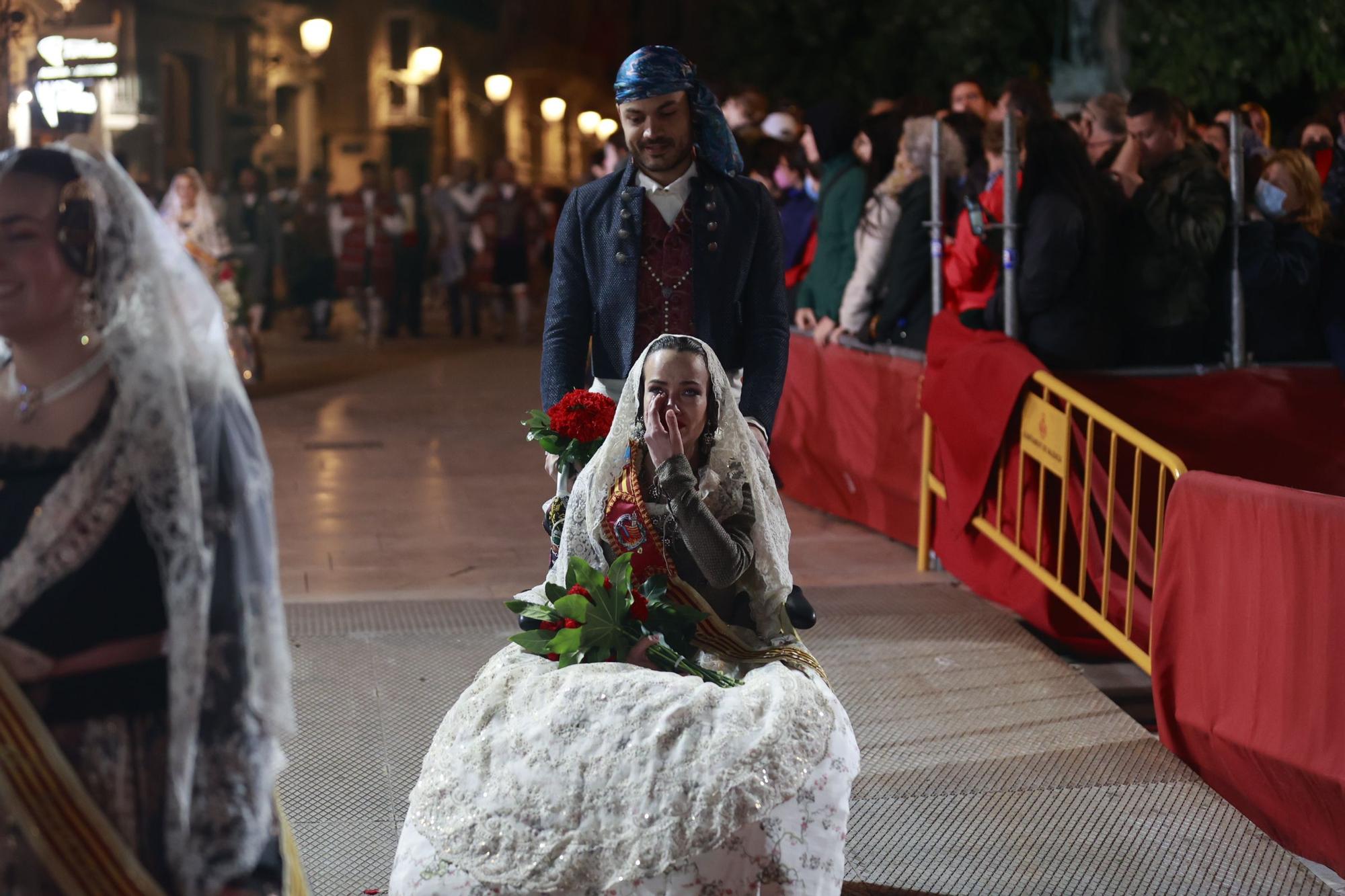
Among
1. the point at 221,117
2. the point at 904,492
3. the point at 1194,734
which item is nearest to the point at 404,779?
the point at 1194,734

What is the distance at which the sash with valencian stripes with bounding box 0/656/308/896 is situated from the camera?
2.12 metres

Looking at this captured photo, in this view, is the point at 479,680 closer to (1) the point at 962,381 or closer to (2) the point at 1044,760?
(2) the point at 1044,760

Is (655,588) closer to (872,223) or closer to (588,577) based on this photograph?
(588,577)

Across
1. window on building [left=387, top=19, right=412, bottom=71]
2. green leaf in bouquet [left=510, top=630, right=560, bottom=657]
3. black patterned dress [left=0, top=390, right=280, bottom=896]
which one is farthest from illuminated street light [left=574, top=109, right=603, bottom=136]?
black patterned dress [left=0, top=390, right=280, bottom=896]

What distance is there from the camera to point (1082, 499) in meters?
5.84

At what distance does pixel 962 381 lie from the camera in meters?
6.54

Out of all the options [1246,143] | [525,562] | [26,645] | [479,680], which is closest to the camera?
[26,645]

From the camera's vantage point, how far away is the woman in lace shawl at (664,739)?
3203 millimetres

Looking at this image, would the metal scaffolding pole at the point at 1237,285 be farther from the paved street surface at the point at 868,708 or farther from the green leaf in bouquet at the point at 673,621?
the green leaf in bouquet at the point at 673,621

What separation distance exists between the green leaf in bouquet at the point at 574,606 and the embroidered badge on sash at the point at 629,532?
21 centimetres

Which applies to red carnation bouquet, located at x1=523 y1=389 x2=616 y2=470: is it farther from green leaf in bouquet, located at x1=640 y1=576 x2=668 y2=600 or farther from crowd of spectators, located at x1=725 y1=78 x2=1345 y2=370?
crowd of spectators, located at x1=725 y1=78 x2=1345 y2=370

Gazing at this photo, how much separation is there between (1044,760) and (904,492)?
2924mm

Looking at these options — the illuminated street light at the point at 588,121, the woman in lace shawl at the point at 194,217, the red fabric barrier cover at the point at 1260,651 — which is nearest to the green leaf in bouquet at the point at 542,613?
the red fabric barrier cover at the point at 1260,651

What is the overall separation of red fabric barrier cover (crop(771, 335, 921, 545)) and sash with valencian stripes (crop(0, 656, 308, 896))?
5.45 metres
